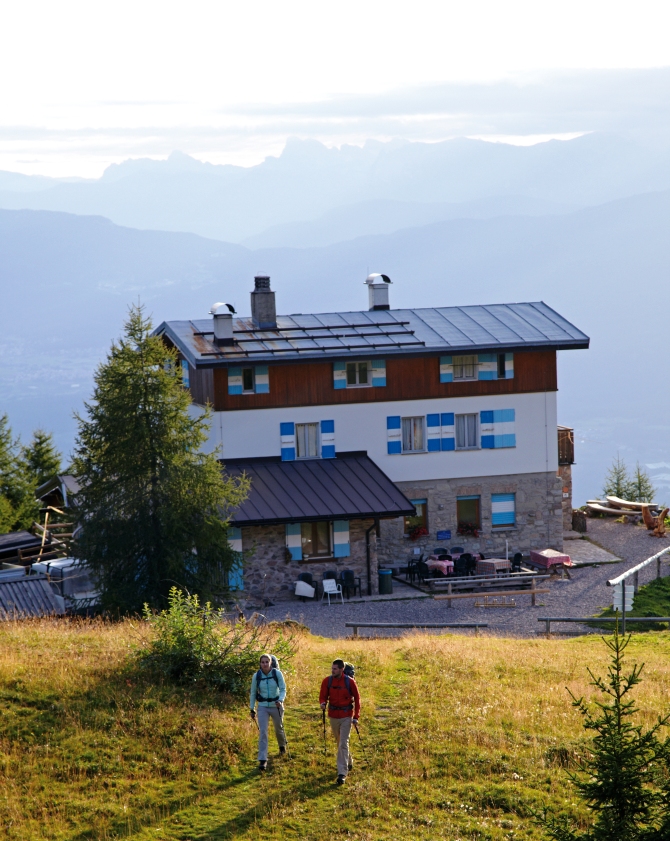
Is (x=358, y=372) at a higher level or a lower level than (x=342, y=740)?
higher

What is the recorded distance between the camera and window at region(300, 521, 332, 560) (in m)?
30.4

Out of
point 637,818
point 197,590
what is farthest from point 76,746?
point 197,590

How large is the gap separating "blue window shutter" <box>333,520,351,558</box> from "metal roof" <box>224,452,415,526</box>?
633 millimetres

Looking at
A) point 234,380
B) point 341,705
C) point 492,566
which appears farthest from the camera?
point 234,380

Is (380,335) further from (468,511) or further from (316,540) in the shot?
(316,540)

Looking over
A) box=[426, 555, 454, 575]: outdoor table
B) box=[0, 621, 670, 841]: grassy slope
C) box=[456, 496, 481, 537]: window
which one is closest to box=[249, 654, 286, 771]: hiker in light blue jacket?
box=[0, 621, 670, 841]: grassy slope

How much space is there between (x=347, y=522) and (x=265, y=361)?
5.50m

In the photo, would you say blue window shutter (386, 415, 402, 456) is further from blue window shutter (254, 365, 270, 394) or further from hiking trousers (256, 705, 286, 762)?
hiking trousers (256, 705, 286, 762)

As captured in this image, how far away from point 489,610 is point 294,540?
588 cm

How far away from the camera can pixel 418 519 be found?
33.4 meters

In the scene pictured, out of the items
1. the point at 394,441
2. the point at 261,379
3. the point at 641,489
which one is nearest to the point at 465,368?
the point at 394,441

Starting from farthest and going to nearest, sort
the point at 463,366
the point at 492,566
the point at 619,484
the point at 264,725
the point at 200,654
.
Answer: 1. the point at 619,484
2. the point at 463,366
3. the point at 492,566
4. the point at 200,654
5. the point at 264,725

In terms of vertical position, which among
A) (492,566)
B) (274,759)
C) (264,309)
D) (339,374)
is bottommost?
(274,759)

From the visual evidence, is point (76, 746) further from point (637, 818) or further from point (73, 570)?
point (73, 570)
